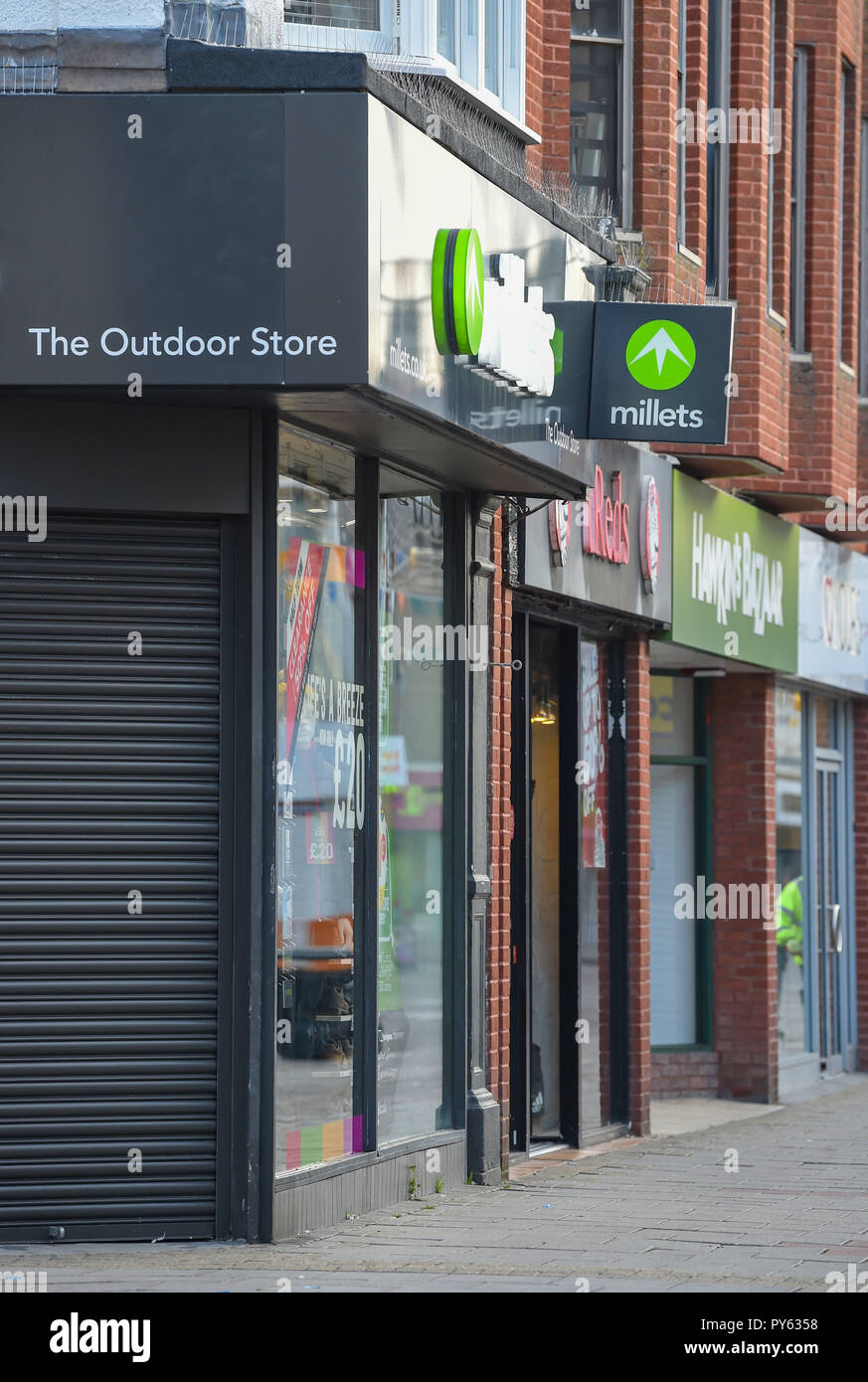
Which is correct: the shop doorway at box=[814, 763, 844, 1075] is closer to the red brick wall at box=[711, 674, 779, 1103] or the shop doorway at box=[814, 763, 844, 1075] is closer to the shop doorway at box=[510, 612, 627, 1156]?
the red brick wall at box=[711, 674, 779, 1103]

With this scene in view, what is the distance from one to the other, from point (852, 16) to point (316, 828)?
11455mm

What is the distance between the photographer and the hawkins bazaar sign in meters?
11.8

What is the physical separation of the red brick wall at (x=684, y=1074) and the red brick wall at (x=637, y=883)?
7.91 feet

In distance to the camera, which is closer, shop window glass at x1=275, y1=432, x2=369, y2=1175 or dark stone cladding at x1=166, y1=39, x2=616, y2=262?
dark stone cladding at x1=166, y1=39, x2=616, y2=262

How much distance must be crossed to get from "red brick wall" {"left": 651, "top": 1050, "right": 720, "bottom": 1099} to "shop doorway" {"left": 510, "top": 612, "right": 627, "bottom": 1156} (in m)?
2.71

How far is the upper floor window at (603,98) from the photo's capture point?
13.1 meters

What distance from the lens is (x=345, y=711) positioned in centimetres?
962

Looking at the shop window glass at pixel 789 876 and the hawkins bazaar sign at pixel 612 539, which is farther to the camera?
the shop window glass at pixel 789 876

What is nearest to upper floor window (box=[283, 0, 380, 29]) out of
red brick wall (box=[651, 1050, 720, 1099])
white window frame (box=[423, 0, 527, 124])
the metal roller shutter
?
white window frame (box=[423, 0, 527, 124])

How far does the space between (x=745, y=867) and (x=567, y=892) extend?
3.80 m

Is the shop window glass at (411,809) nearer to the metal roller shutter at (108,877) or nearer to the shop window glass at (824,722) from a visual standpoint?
the metal roller shutter at (108,877)

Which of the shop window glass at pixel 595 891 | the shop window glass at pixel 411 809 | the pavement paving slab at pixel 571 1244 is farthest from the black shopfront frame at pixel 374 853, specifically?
the shop window glass at pixel 595 891

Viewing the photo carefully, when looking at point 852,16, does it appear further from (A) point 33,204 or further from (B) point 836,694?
(A) point 33,204

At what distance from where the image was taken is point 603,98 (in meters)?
13.2
